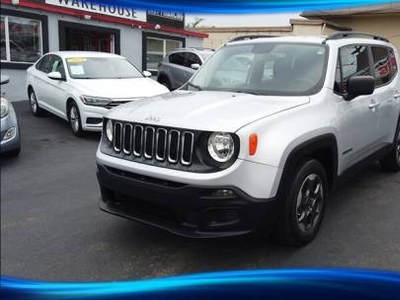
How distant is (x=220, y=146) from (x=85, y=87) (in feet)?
16.0

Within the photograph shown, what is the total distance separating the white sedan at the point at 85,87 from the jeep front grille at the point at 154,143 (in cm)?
327

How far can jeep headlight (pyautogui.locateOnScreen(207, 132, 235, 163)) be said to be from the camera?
2.89 metres

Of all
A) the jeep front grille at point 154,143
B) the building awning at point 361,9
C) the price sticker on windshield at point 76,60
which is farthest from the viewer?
the price sticker on windshield at point 76,60

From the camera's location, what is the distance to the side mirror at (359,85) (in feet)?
12.3

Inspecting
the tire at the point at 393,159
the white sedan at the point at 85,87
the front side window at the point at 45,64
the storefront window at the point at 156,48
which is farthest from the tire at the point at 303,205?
the front side window at the point at 45,64

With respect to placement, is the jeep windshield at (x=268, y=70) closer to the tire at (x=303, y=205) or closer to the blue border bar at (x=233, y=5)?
the tire at (x=303, y=205)

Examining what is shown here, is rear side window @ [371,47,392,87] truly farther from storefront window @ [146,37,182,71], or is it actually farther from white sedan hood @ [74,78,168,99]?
white sedan hood @ [74,78,168,99]

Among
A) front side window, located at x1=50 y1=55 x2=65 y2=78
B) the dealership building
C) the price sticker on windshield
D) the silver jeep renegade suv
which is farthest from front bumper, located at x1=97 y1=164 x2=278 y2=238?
front side window, located at x1=50 y1=55 x2=65 y2=78

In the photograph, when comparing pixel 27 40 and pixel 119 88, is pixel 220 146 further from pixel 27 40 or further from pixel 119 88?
pixel 27 40

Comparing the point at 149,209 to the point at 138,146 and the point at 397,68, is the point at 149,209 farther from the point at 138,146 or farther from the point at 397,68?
the point at 397,68

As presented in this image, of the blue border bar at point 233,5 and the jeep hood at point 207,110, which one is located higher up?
the blue border bar at point 233,5

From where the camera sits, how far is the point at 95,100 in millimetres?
7078

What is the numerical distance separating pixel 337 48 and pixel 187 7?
240 centimetres

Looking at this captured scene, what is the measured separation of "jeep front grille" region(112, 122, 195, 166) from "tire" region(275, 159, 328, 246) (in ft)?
2.44
